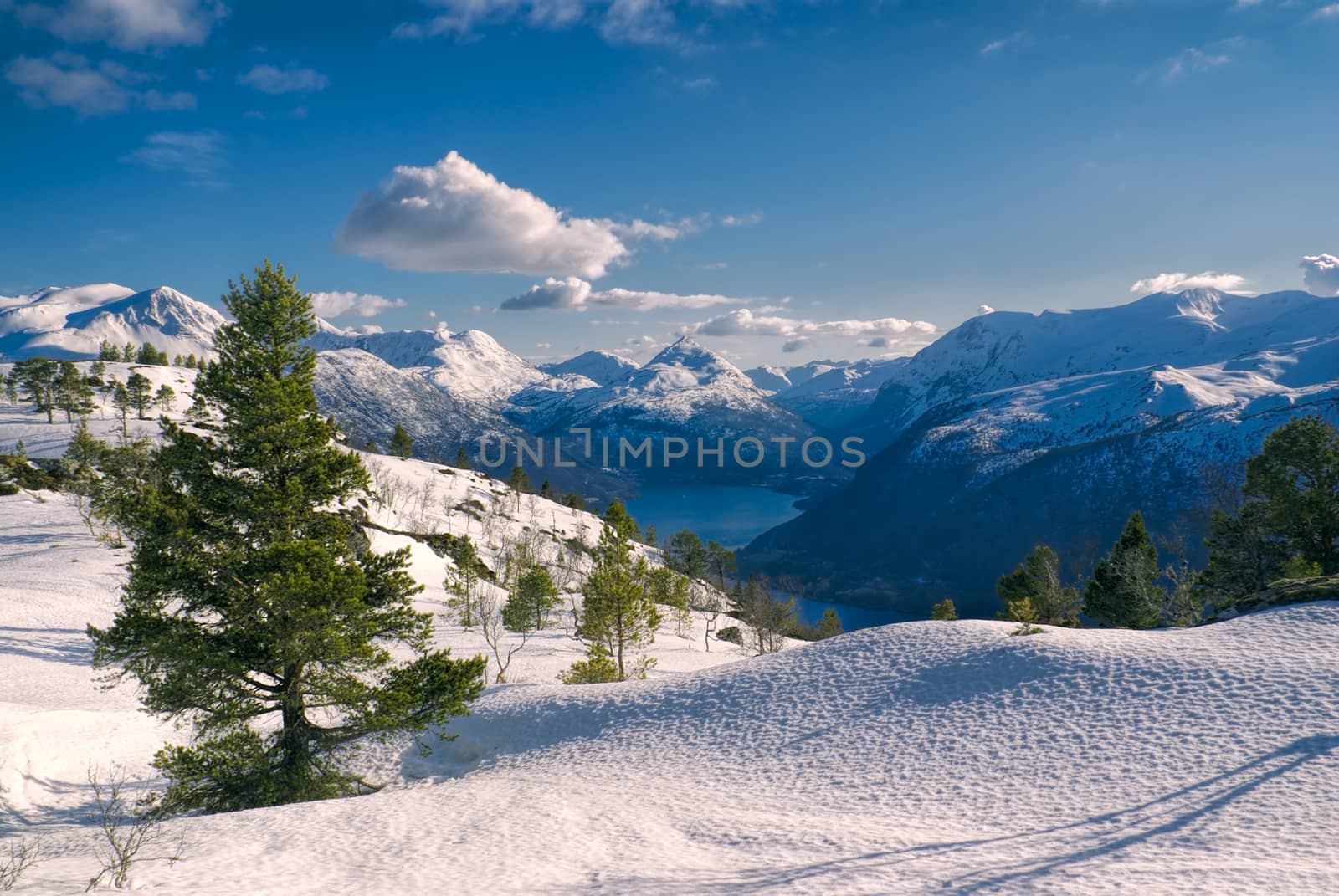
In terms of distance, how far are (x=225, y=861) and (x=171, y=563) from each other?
696 cm

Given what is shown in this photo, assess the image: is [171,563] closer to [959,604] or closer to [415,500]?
[415,500]

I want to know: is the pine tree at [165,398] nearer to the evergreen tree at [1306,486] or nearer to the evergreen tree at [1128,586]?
the evergreen tree at [1128,586]

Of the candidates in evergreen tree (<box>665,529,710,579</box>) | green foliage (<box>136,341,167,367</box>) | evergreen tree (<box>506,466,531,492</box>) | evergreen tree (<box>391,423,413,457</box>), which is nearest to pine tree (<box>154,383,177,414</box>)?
evergreen tree (<box>391,423,413,457</box>)

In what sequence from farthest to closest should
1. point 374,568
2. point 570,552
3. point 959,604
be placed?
point 959,604
point 570,552
point 374,568

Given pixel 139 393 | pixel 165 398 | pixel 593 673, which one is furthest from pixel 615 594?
pixel 165 398

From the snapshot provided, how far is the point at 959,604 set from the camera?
6806 inches

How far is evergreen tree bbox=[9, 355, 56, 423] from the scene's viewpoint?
102625 mm

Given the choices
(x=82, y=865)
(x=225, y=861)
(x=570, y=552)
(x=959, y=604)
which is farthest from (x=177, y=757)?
(x=959, y=604)

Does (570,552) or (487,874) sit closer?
(487,874)

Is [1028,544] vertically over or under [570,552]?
under

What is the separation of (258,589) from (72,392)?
128540mm

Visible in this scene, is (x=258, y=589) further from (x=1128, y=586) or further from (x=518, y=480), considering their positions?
(x=518, y=480)

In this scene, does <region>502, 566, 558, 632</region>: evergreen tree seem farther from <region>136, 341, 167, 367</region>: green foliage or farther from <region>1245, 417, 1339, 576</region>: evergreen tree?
<region>136, 341, 167, 367</region>: green foliage

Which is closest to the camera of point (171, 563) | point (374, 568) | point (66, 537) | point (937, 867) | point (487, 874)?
point (937, 867)
